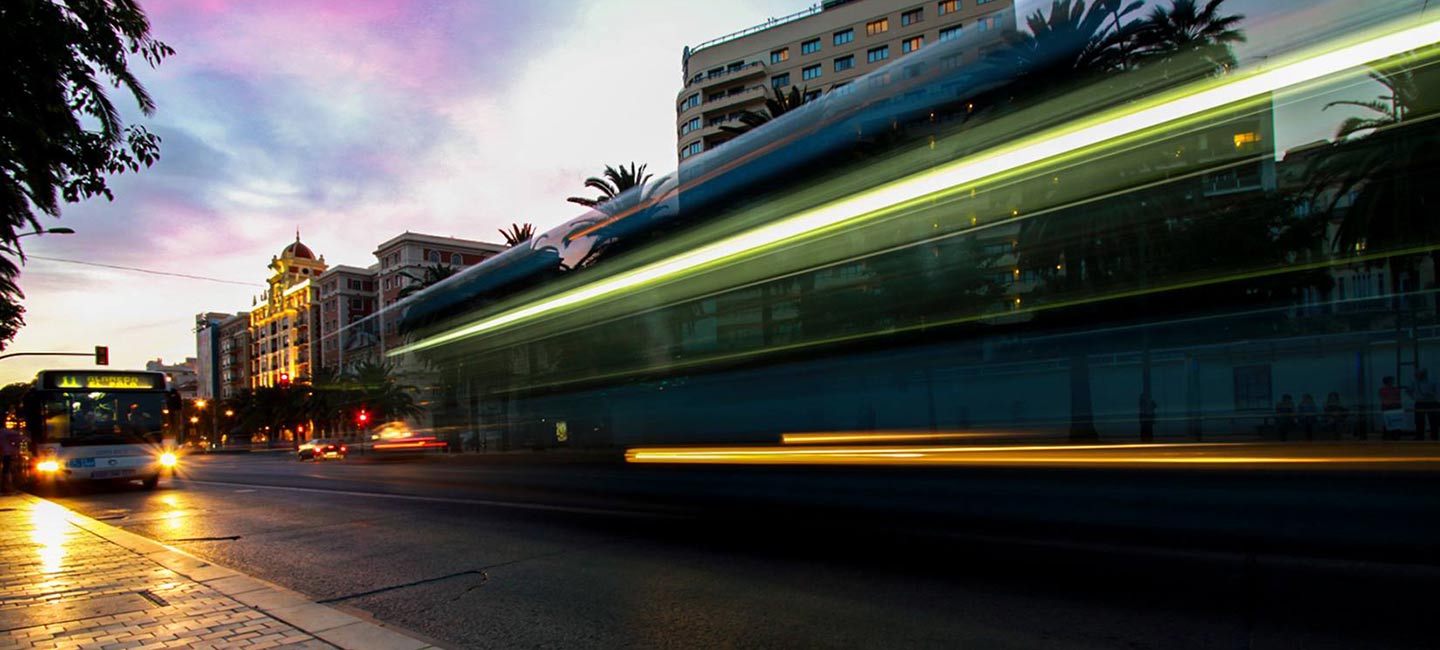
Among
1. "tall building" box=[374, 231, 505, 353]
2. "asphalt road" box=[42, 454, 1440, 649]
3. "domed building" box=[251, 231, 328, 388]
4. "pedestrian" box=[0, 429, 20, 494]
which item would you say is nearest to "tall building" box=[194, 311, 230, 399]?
"domed building" box=[251, 231, 328, 388]

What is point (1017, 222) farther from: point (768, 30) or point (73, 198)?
point (768, 30)

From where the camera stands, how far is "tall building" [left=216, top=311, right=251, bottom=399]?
127688mm

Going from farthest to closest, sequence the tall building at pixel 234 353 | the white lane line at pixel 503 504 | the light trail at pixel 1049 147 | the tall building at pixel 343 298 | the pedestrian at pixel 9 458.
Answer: the tall building at pixel 234 353
the tall building at pixel 343 298
the pedestrian at pixel 9 458
the white lane line at pixel 503 504
the light trail at pixel 1049 147

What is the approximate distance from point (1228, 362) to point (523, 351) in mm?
8687

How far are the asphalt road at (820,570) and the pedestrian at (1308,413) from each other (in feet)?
2.17

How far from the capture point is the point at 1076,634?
4.74 m

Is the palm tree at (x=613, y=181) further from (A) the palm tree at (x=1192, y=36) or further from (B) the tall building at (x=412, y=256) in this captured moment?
(B) the tall building at (x=412, y=256)

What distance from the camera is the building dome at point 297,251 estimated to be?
114 meters

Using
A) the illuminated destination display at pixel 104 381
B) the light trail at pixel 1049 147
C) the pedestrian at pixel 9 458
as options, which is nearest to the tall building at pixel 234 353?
the pedestrian at pixel 9 458

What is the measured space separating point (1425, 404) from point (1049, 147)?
488 centimetres

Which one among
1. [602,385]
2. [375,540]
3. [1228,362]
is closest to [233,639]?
[375,540]

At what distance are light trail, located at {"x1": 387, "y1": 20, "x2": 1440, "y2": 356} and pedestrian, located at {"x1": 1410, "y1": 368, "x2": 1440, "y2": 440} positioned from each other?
11.3ft

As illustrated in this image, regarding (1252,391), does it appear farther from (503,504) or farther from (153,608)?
(503,504)

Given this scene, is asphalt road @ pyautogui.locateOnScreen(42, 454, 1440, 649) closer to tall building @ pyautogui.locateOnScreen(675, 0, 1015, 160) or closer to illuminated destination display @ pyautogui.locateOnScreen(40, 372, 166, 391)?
illuminated destination display @ pyautogui.locateOnScreen(40, 372, 166, 391)
